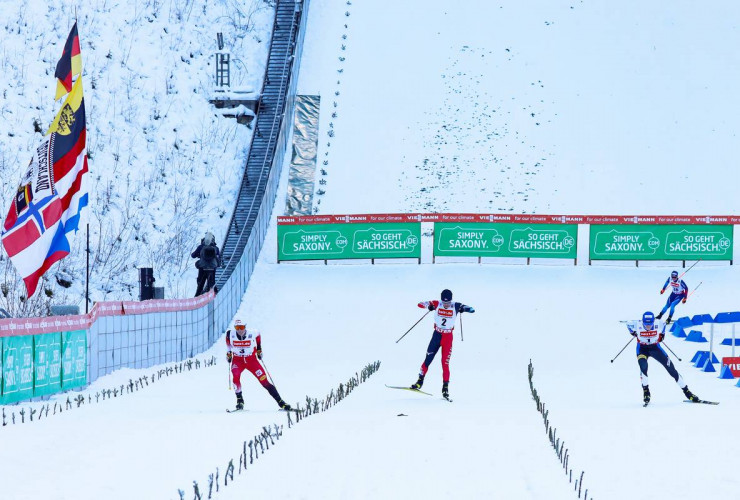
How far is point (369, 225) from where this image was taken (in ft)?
96.0

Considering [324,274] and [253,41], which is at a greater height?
[253,41]

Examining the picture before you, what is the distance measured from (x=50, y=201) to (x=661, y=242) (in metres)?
20.3

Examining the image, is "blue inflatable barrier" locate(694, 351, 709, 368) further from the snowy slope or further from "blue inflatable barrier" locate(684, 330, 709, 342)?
the snowy slope

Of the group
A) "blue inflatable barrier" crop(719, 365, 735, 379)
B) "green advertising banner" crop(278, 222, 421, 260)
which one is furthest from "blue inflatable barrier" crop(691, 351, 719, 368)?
"green advertising banner" crop(278, 222, 421, 260)

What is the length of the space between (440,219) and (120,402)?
1618 centimetres

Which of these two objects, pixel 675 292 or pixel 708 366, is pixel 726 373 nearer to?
pixel 708 366

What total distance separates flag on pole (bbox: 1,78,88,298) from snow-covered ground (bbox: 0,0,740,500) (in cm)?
219

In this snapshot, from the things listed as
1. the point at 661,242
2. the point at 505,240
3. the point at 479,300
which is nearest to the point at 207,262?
the point at 479,300

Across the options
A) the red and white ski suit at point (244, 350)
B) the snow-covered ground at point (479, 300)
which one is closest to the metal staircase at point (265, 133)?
the snow-covered ground at point (479, 300)

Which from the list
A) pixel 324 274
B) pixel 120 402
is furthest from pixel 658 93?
pixel 120 402

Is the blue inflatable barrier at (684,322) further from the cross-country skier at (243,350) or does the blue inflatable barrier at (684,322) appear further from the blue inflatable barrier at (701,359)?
the cross-country skier at (243,350)

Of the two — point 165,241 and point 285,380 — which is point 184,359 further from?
point 165,241

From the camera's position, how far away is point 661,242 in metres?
30.1

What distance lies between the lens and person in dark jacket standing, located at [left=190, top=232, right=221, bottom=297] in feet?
79.0
